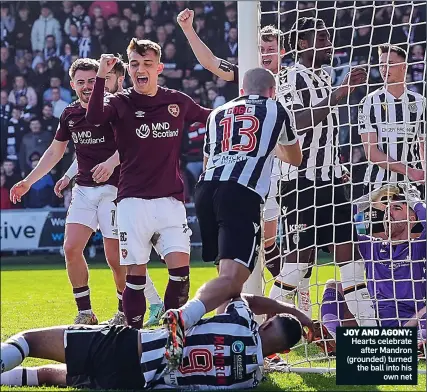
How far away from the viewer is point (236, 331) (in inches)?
183

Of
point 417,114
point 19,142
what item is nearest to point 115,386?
point 417,114

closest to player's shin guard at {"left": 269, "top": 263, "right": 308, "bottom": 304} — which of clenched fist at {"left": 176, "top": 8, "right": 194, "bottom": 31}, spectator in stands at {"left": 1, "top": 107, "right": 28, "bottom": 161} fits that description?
clenched fist at {"left": 176, "top": 8, "right": 194, "bottom": 31}

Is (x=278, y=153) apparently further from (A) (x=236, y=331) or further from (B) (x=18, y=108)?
(B) (x=18, y=108)

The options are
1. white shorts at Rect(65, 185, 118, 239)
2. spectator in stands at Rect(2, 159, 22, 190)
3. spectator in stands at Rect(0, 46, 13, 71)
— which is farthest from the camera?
spectator in stands at Rect(0, 46, 13, 71)

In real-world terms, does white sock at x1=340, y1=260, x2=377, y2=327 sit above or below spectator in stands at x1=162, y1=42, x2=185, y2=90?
below

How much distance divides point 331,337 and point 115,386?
1.94 metres

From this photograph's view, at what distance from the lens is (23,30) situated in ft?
61.1

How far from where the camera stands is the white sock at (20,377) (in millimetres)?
4738

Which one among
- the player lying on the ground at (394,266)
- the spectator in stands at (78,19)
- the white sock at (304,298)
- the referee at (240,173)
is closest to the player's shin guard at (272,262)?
the white sock at (304,298)

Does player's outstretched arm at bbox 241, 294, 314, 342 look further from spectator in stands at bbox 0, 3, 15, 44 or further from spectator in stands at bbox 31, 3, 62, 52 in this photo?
spectator in stands at bbox 0, 3, 15, 44

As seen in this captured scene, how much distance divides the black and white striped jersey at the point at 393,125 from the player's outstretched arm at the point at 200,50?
48.0 inches

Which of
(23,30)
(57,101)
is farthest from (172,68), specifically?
(23,30)

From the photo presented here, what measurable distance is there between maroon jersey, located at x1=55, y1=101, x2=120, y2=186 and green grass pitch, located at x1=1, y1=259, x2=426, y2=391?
1.43 metres

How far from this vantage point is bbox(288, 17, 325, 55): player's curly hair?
6.44 meters
